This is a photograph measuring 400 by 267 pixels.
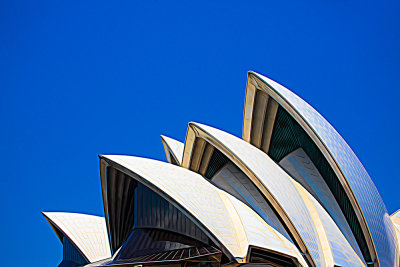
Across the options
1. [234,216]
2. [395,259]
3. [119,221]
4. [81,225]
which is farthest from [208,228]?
[81,225]

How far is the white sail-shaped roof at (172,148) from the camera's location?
26.2m

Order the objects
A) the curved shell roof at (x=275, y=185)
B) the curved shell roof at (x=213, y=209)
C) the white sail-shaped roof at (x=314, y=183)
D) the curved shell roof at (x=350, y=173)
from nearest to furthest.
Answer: the curved shell roof at (x=213, y=209) → the curved shell roof at (x=275, y=185) → the curved shell roof at (x=350, y=173) → the white sail-shaped roof at (x=314, y=183)

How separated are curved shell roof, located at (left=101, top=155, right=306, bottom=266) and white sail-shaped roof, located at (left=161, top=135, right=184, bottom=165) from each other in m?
9.36

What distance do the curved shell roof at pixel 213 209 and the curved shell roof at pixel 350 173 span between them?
5.17 metres

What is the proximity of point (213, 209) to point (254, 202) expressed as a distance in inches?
138

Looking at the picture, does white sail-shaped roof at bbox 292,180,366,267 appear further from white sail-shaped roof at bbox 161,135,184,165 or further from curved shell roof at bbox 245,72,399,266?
white sail-shaped roof at bbox 161,135,184,165

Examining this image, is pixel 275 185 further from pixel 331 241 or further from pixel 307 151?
pixel 307 151

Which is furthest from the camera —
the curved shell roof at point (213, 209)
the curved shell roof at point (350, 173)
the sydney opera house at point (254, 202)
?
the curved shell roof at point (350, 173)

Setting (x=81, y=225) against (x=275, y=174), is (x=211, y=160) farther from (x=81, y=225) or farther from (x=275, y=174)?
(x=81, y=225)

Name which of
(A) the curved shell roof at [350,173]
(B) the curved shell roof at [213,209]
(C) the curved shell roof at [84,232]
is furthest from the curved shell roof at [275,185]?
(C) the curved shell roof at [84,232]

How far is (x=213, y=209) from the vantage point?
14.9 meters

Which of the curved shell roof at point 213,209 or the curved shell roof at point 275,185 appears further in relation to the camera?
the curved shell roof at point 275,185

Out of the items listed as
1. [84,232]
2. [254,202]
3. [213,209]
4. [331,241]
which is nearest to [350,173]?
[331,241]

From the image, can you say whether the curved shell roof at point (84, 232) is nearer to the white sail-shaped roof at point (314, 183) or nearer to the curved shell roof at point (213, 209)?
the curved shell roof at point (213, 209)
